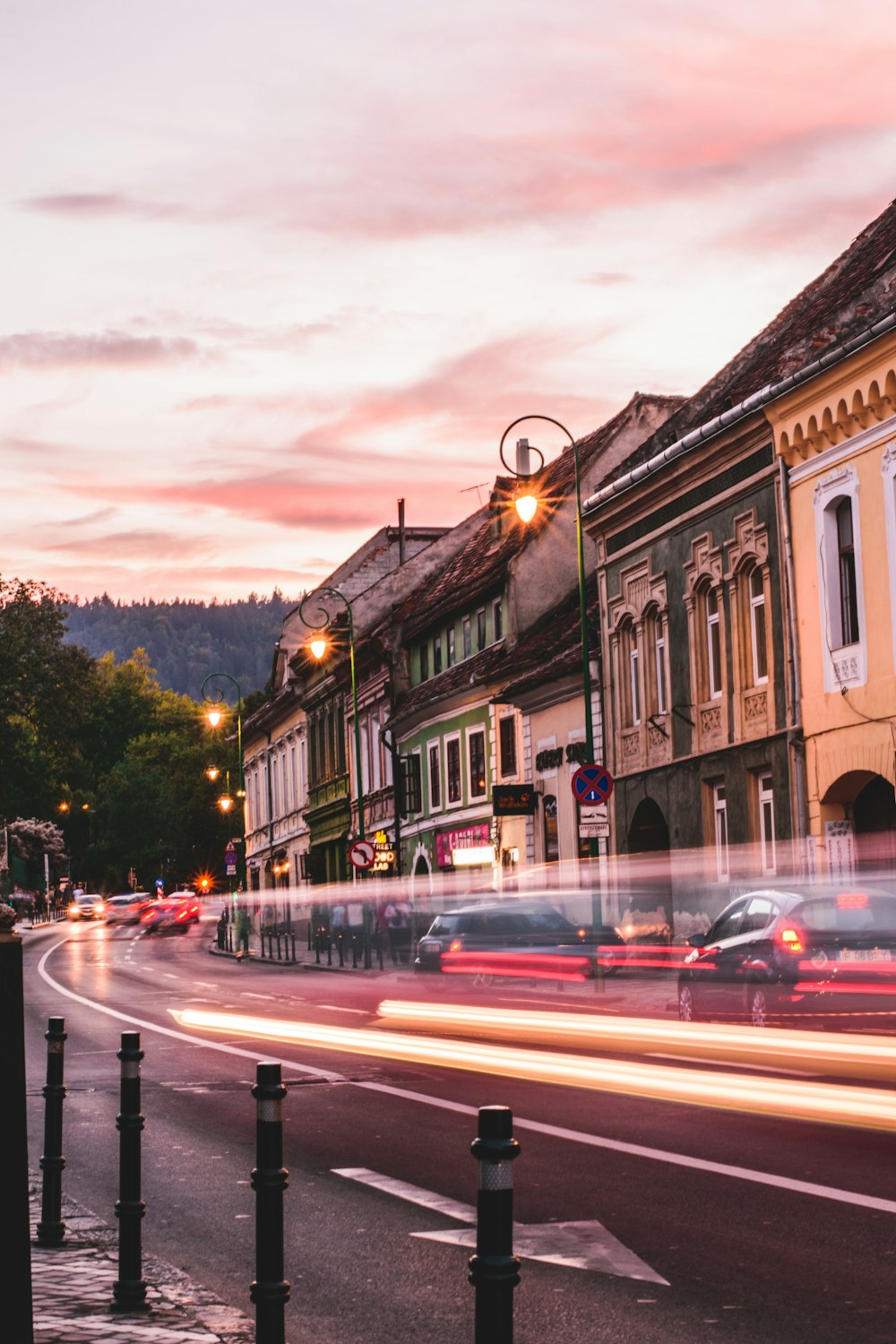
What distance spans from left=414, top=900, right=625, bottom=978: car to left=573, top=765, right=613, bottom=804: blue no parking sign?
1.90m

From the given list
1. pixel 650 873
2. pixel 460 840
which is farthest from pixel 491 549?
pixel 650 873

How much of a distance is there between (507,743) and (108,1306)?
42.0 metres

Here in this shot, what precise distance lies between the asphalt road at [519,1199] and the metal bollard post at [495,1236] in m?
2.80

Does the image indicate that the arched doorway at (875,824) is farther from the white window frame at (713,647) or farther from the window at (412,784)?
the window at (412,784)

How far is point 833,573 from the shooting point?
Answer: 100 feet

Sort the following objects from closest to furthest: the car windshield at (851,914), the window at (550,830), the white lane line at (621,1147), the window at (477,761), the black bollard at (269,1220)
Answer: the black bollard at (269,1220)
the white lane line at (621,1147)
the car windshield at (851,914)
the window at (550,830)
the window at (477,761)

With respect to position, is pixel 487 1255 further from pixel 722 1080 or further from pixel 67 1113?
pixel 67 1113

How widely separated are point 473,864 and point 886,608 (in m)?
25.3

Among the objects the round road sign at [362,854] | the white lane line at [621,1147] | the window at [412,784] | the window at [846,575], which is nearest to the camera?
the white lane line at [621,1147]

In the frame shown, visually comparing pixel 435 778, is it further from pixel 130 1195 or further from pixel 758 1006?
pixel 130 1195

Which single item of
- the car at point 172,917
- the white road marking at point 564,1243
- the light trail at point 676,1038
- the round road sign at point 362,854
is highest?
the round road sign at point 362,854

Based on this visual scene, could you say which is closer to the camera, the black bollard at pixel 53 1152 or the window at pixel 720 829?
the black bollard at pixel 53 1152

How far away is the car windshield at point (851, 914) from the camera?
16531mm

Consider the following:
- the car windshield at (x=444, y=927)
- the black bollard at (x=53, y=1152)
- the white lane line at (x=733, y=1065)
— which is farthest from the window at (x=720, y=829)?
the black bollard at (x=53, y=1152)
